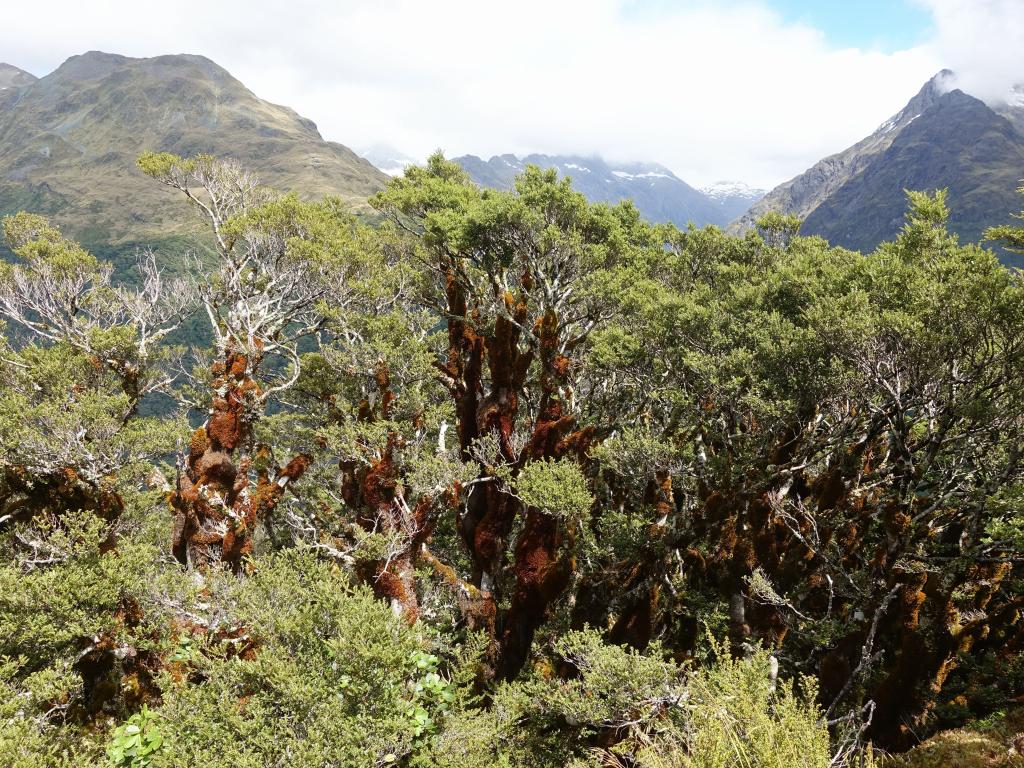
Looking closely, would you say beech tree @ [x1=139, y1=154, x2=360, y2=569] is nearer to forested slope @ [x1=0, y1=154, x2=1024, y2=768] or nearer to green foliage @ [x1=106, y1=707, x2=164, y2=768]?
forested slope @ [x1=0, y1=154, x2=1024, y2=768]

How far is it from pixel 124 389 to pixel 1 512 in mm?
6398

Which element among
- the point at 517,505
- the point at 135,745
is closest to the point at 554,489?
the point at 517,505

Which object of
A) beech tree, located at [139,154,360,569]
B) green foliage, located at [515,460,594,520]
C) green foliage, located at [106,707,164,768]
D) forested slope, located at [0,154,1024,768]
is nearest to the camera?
green foliage, located at [106,707,164,768]

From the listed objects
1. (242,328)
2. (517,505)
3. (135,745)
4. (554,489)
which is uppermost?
(242,328)

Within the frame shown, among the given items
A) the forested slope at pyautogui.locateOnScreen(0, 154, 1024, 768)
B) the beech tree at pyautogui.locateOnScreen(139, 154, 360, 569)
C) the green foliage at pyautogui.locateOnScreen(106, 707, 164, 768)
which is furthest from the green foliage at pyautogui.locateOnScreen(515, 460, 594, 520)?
the beech tree at pyautogui.locateOnScreen(139, 154, 360, 569)

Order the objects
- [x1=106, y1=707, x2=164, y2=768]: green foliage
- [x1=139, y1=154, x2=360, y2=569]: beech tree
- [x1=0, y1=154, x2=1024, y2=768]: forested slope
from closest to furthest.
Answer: [x1=106, y1=707, x2=164, y2=768]: green foliage < [x1=0, y1=154, x2=1024, y2=768]: forested slope < [x1=139, y1=154, x2=360, y2=569]: beech tree

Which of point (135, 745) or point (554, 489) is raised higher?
point (554, 489)

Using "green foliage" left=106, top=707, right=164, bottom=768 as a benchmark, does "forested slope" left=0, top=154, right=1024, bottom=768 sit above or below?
above

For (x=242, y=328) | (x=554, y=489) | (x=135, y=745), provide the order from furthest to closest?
(x=242, y=328), (x=554, y=489), (x=135, y=745)

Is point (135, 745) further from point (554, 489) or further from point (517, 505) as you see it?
point (517, 505)

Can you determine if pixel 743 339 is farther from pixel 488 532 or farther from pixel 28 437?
pixel 28 437

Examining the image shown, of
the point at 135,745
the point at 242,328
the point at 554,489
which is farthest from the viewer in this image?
the point at 242,328

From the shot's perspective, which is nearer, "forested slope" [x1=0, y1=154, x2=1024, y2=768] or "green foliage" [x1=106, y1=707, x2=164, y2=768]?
"green foliage" [x1=106, y1=707, x2=164, y2=768]

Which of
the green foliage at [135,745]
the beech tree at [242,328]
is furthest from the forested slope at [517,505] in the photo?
the beech tree at [242,328]
